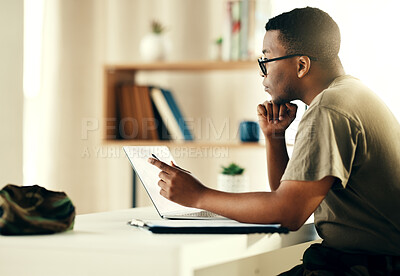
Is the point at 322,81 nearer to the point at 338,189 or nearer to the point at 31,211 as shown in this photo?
the point at 338,189

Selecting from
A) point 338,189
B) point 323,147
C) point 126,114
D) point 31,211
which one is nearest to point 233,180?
point 338,189

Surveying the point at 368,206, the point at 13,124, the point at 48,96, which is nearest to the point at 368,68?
the point at 368,206

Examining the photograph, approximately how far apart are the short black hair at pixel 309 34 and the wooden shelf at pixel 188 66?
1.26m

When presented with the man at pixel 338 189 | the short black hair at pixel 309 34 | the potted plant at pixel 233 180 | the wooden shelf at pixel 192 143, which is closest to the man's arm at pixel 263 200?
the man at pixel 338 189

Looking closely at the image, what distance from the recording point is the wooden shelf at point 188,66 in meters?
2.64

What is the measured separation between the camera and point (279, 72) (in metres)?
1.33

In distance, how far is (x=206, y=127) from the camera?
301 cm

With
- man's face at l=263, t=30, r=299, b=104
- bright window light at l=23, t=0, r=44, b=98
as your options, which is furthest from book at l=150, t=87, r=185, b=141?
man's face at l=263, t=30, r=299, b=104

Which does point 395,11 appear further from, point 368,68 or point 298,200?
point 298,200

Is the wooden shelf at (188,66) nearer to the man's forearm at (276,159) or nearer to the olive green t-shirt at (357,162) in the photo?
the man's forearm at (276,159)

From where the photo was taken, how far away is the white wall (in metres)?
2.44

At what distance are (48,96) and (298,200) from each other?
2243 millimetres

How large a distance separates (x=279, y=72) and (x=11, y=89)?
60.8 inches

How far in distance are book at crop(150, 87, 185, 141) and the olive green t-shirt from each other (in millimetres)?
1669
